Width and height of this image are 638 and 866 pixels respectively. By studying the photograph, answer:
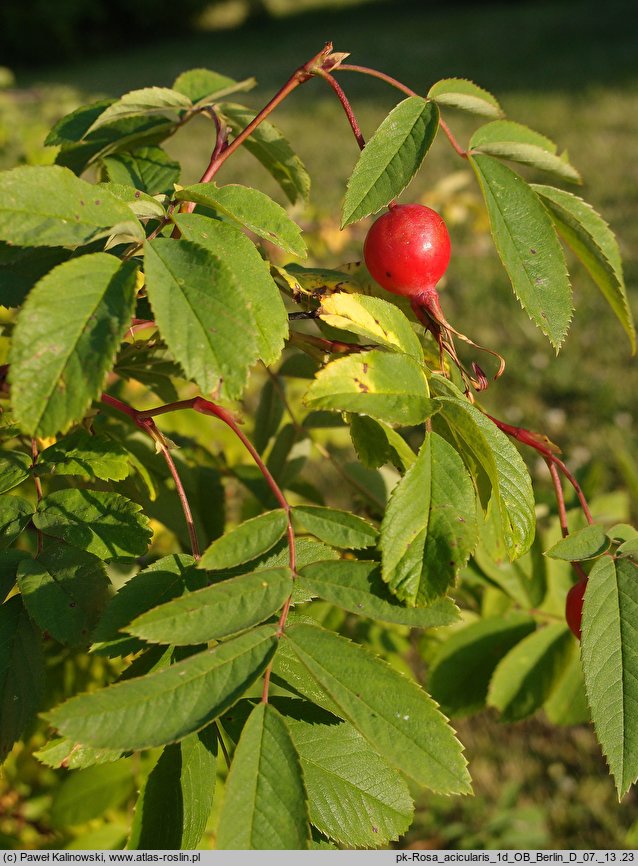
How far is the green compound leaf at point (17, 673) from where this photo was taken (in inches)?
28.9

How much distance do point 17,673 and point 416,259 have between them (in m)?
0.55

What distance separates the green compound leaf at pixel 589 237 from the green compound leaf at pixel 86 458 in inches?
20.1

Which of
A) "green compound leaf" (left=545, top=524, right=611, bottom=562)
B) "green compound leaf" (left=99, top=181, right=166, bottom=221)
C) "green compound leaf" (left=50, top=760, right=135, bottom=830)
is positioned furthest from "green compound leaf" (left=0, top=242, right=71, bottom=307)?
"green compound leaf" (left=50, top=760, right=135, bottom=830)

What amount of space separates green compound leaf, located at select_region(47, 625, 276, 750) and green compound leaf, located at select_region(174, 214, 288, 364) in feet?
0.82

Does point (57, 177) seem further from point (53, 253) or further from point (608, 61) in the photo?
point (608, 61)

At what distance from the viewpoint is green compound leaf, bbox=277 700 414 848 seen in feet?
2.33

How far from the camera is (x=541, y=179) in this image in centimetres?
451

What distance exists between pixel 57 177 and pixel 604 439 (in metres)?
2.69

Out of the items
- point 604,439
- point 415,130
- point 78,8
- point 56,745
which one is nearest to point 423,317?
point 415,130

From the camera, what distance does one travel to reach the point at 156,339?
2.92ft

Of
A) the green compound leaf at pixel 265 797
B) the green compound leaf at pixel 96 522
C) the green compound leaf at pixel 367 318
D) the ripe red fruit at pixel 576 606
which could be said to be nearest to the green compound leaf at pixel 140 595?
the green compound leaf at pixel 96 522

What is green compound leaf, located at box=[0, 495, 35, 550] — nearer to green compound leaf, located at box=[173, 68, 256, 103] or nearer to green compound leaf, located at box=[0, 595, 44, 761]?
green compound leaf, located at box=[0, 595, 44, 761]

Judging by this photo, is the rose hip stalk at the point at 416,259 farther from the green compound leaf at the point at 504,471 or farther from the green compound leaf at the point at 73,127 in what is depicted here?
the green compound leaf at the point at 73,127

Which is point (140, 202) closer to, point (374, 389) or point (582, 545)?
point (374, 389)
